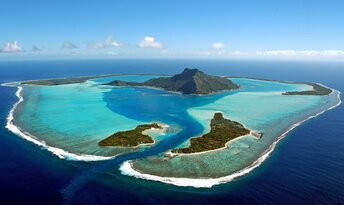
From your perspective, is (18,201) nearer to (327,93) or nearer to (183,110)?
(183,110)

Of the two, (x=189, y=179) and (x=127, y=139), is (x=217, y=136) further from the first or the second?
(x=189, y=179)

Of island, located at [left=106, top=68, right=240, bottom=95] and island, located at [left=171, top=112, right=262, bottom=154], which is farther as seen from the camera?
island, located at [left=106, top=68, right=240, bottom=95]

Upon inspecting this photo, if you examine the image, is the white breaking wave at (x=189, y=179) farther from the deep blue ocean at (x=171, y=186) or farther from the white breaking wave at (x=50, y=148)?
the white breaking wave at (x=50, y=148)

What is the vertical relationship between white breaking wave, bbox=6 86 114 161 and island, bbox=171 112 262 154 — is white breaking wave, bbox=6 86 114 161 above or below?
below


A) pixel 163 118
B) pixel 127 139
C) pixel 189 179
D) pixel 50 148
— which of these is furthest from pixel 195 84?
pixel 189 179

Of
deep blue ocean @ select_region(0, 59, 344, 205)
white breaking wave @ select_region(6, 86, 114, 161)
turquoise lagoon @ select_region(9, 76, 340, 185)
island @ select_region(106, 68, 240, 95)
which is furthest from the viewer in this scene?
island @ select_region(106, 68, 240, 95)

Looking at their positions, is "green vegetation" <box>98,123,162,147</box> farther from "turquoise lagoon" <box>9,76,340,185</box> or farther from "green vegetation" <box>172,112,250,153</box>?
"green vegetation" <box>172,112,250,153</box>

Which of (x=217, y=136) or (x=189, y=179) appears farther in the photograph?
(x=217, y=136)

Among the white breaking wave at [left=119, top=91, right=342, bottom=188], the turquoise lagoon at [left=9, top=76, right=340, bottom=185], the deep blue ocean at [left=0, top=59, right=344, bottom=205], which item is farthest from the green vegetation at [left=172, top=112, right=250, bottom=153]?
the deep blue ocean at [left=0, top=59, right=344, bottom=205]
